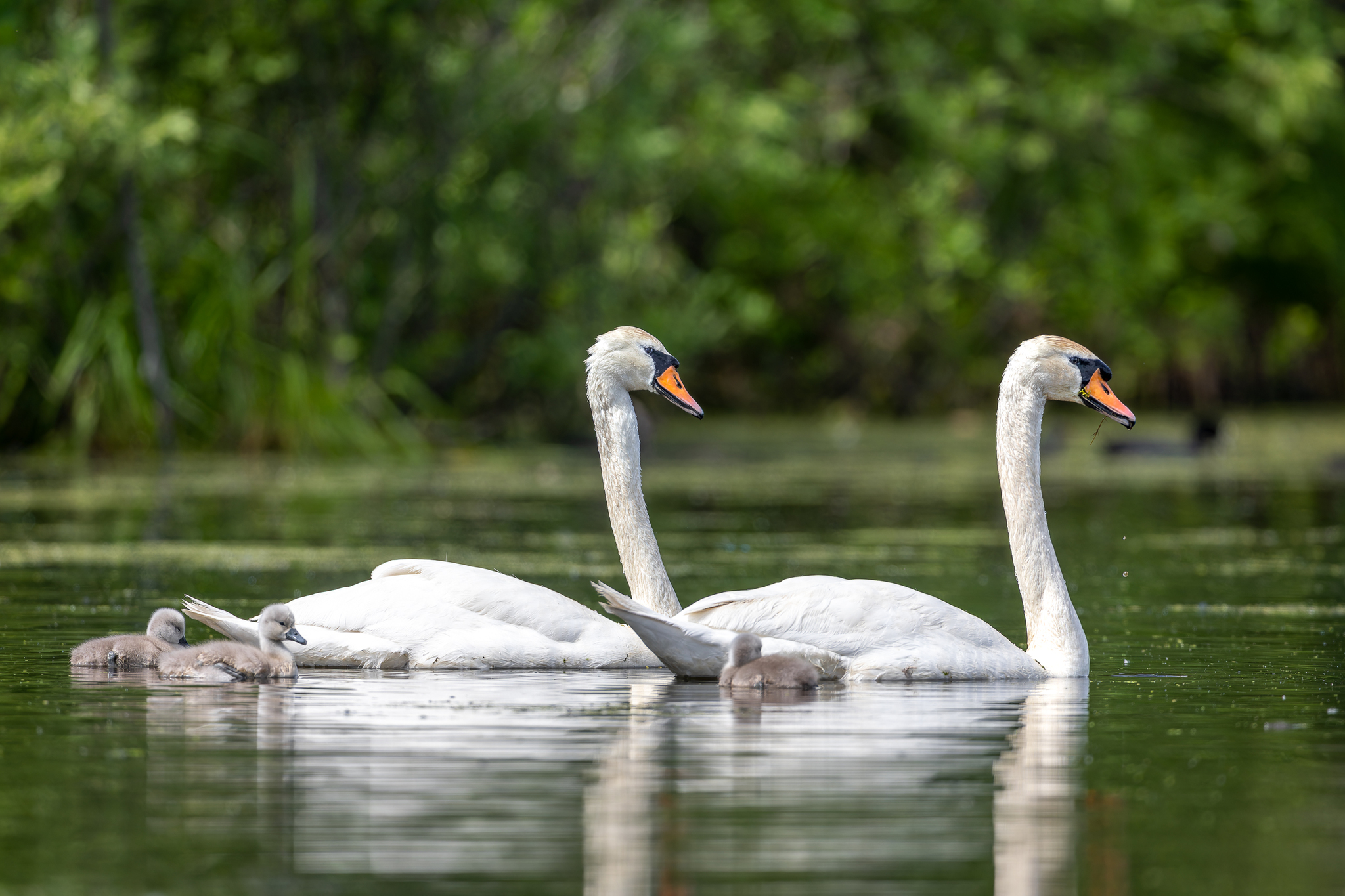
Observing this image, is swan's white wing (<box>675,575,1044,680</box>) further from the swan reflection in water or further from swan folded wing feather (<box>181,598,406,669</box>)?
swan folded wing feather (<box>181,598,406,669</box>)

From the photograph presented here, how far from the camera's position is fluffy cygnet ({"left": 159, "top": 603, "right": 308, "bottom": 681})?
29.4 feet

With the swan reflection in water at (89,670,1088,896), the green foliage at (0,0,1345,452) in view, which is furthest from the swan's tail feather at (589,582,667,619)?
the green foliage at (0,0,1345,452)

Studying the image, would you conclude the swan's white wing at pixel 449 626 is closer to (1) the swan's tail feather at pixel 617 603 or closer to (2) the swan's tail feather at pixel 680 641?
(2) the swan's tail feather at pixel 680 641

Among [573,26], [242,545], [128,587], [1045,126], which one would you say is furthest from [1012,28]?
[128,587]

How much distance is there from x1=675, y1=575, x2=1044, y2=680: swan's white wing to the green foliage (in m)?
15.7

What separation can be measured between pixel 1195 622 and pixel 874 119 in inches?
1429

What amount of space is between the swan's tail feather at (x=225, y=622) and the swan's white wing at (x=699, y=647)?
143 cm

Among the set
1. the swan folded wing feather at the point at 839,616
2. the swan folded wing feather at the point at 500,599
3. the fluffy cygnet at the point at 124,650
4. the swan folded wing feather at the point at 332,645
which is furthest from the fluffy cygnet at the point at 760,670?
the fluffy cygnet at the point at 124,650

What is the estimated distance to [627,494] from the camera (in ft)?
34.1

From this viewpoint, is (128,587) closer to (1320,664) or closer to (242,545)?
(242,545)

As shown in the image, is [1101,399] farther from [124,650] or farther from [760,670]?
[124,650]

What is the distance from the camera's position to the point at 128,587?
1253 cm

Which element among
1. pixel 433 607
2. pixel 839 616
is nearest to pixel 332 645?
pixel 433 607

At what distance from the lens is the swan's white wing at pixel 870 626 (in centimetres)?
902
